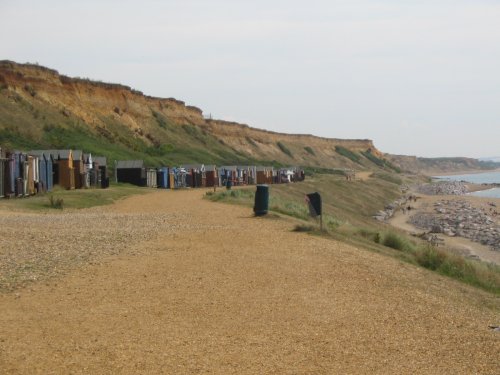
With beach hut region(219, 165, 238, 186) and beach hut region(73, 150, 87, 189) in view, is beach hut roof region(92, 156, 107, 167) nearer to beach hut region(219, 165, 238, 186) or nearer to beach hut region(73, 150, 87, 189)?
beach hut region(73, 150, 87, 189)

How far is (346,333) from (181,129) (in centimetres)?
8866

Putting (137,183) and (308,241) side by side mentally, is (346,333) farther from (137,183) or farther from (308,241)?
(137,183)

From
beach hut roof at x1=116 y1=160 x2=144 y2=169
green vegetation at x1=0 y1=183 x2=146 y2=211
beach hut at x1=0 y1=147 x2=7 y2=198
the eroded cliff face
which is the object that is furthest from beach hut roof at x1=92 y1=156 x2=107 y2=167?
the eroded cliff face

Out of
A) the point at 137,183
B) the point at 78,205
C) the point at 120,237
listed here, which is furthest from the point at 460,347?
the point at 137,183

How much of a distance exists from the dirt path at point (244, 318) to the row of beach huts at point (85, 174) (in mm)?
18563

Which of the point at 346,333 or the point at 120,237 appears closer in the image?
the point at 346,333

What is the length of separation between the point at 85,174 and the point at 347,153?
130m

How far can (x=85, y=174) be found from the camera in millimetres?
42812

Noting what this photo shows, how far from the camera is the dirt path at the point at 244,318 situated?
711 centimetres

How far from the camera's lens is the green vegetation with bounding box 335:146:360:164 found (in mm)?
164625

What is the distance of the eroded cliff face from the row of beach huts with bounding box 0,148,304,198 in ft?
45.3

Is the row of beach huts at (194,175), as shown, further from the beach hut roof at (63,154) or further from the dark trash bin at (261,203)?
the dark trash bin at (261,203)

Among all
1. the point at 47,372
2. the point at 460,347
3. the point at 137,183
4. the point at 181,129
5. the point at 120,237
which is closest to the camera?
the point at 47,372

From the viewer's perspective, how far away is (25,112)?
59375 millimetres
